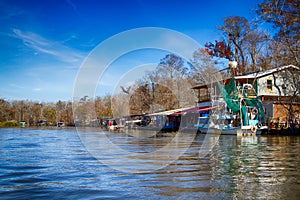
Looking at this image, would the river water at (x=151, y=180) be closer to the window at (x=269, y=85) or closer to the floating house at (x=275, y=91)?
the floating house at (x=275, y=91)

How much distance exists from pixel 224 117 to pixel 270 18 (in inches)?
479

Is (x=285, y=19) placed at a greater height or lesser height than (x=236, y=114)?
greater

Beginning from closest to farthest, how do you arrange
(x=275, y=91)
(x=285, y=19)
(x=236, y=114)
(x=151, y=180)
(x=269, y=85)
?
(x=151, y=180)
(x=285, y=19)
(x=236, y=114)
(x=269, y=85)
(x=275, y=91)

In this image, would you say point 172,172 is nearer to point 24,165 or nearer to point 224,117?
point 24,165

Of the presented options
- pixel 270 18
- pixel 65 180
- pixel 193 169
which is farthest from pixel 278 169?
pixel 270 18

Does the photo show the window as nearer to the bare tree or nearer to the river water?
the bare tree

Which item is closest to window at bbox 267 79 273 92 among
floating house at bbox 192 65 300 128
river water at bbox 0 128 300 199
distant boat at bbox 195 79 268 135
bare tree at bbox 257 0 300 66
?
floating house at bbox 192 65 300 128

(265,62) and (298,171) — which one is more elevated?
(265,62)

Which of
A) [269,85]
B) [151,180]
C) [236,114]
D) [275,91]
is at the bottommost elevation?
[151,180]

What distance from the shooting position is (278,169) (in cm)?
835

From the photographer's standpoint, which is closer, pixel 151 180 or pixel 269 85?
pixel 151 180

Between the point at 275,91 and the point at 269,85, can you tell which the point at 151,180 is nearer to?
the point at 269,85

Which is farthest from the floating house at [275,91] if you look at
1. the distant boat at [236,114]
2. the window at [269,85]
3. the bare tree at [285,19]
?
the bare tree at [285,19]

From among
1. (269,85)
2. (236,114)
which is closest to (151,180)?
(236,114)
